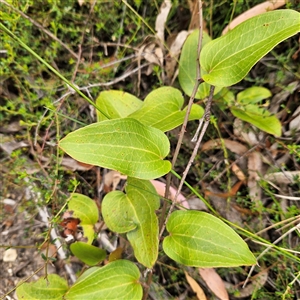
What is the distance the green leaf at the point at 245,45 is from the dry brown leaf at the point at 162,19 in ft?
1.51

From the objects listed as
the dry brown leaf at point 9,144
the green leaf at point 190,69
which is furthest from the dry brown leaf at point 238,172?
the dry brown leaf at point 9,144

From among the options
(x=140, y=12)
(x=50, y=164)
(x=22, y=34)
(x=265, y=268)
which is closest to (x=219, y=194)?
(x=265, y=268)

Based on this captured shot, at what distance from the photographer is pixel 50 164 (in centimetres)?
138

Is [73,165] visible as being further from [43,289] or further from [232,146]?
[232,146]

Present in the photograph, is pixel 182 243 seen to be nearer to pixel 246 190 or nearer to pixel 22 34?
pixel 246 190

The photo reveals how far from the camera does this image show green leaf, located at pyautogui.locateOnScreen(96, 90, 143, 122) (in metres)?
1.20

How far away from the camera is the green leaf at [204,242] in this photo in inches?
34.4

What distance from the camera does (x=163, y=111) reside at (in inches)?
44.5

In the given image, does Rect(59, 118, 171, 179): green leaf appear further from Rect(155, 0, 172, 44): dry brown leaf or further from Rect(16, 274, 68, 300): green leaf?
Rect(155, 0, 172, 44): dry brown leaf

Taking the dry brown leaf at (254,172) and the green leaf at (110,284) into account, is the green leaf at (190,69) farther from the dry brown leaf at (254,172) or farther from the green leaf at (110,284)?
the green leaf at (110,284)

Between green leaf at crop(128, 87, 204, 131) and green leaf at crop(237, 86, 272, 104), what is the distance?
25cm

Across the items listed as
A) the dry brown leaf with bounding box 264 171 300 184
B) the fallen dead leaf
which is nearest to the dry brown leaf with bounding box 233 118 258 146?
the dry brown leaf with bounding box 264 171 300 184

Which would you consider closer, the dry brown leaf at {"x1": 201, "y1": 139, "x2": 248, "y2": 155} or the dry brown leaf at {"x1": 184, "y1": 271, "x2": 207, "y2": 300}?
the dry brown leaf at {"x1": 184, "y1": 271, "x2": 207, "y2": 300}

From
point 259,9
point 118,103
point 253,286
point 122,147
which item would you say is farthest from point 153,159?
point 259,9
